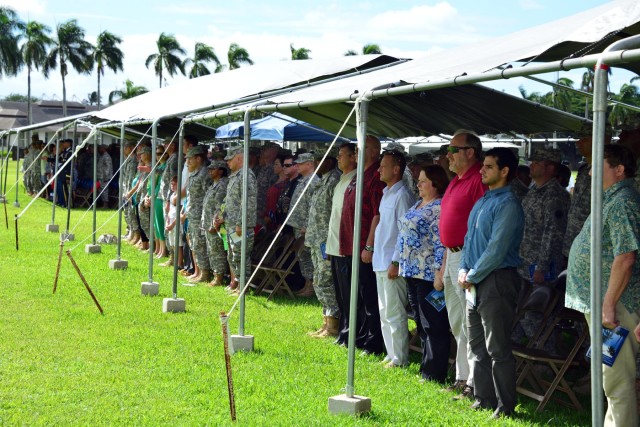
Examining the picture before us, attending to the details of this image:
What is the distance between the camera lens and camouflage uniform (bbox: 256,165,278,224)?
41.5ft

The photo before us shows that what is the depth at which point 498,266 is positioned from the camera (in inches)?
232

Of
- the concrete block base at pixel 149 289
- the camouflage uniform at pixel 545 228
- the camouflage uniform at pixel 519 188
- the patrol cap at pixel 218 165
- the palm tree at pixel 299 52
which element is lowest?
the concrete block base at pixel 149 289

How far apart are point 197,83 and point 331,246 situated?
812 centimetres

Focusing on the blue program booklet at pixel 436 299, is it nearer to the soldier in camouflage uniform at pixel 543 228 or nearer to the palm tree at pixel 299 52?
the soldier in camouflage uniform at pixel 543 228

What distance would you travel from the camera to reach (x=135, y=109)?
14617mm

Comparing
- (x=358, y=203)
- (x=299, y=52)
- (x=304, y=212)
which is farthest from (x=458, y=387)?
(x=299, y=52)

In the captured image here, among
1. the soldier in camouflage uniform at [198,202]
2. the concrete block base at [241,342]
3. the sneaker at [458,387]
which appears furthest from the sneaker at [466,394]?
the soldier in camouflage uniform at [198,202]

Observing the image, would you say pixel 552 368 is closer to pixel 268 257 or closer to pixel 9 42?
pixel 268 257

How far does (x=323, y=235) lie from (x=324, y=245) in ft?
0.38

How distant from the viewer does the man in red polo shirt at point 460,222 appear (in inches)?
253

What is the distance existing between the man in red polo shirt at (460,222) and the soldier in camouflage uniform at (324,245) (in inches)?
94.5

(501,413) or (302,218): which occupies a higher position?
(302,218)

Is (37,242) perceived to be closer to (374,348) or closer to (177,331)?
(177,331)

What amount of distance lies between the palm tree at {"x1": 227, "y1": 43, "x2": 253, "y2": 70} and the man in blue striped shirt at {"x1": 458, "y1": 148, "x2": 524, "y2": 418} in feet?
239
